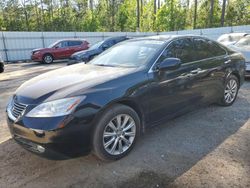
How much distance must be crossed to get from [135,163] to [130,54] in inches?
67.8

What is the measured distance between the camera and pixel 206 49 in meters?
4.49

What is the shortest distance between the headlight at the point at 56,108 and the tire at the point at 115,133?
378 millimetres

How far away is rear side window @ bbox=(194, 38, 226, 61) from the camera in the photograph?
4.29 m

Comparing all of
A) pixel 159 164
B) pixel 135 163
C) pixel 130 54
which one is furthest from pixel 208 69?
pixel 135 163

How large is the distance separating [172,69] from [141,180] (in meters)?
1.68

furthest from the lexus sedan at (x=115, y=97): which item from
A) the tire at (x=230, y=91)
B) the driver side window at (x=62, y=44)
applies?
the driver side window at (x=62, y=44)

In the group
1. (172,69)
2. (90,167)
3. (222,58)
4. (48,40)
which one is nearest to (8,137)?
(90,167)

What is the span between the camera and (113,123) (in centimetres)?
310

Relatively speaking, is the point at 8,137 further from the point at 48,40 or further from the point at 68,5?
the point at 68,5

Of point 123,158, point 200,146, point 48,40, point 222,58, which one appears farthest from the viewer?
point 48,40

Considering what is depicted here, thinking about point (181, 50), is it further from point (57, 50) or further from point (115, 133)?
point (57, 50)

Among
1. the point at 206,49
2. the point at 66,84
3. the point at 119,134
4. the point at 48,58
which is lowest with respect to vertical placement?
the point at 48,58

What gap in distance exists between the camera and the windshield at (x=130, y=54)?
362 centimetres

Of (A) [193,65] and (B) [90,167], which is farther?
(A) [193,65]
